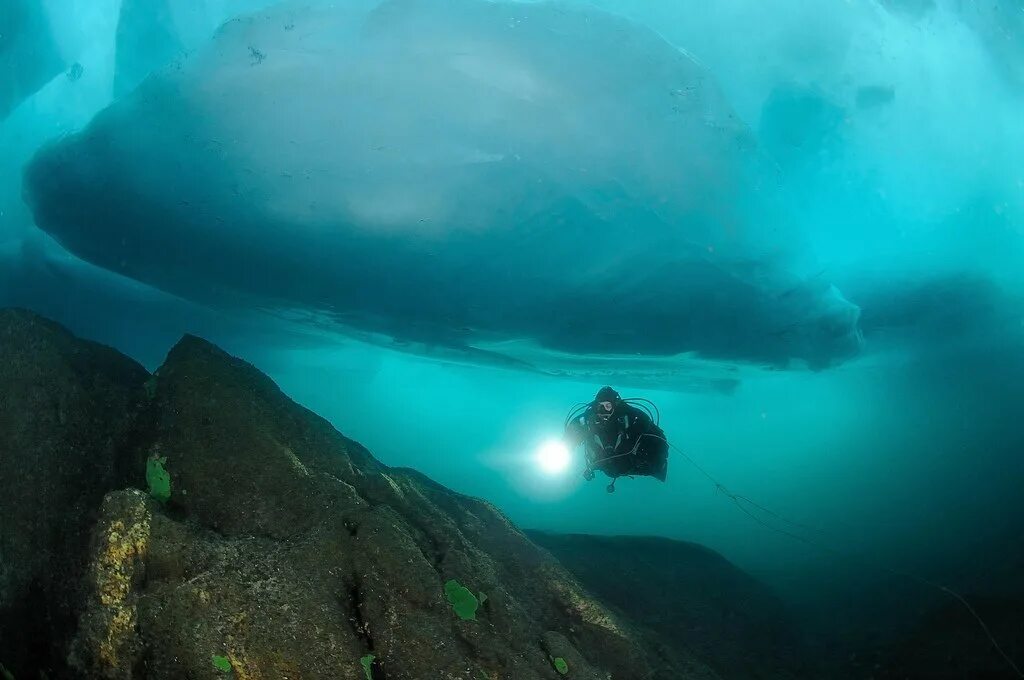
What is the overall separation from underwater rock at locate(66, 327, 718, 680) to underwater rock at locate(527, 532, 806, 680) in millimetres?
2595

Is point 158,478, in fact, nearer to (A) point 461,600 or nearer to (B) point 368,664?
(B) point 368,664

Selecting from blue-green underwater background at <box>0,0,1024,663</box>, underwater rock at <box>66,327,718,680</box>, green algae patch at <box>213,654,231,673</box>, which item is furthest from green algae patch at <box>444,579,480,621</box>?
blue-green underwater background at <box>0,0,1024,663</box>

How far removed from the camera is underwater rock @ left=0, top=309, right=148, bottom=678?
13.9 ft

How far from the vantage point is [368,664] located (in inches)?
141

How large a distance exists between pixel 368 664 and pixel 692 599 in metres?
8.22

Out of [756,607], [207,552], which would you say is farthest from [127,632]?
[756,607]

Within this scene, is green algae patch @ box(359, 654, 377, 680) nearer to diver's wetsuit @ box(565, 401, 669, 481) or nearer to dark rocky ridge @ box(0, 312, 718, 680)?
dark rocky ridge @ box(0, 312, 718, 680)

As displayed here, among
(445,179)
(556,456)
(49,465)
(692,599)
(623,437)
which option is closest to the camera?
(49,465)

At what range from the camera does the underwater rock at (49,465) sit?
4.23 metres

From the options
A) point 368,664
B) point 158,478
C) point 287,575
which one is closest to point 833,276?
point 368,664

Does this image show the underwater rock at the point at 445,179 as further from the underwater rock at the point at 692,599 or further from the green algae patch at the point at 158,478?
the underwater rock at the point at 692,599

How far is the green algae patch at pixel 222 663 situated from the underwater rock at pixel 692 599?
537 centimetres

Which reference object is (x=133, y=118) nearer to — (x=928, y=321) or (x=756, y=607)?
(x=756, y=607)

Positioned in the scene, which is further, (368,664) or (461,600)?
(461,600)
